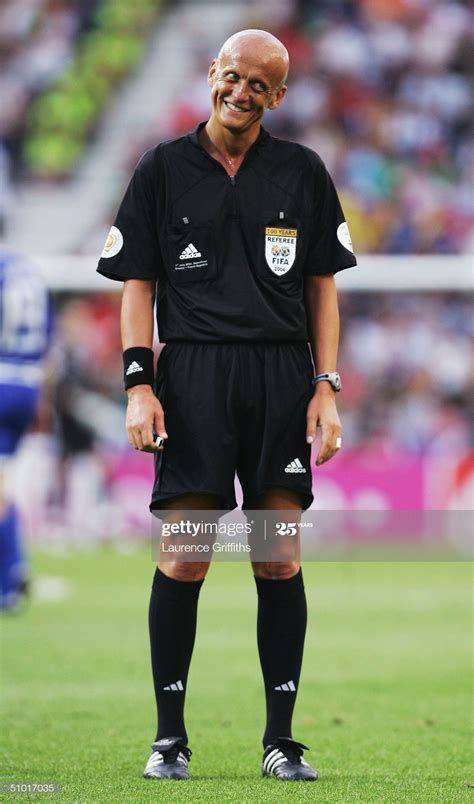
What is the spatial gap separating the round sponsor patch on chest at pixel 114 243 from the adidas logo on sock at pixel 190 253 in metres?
0.18

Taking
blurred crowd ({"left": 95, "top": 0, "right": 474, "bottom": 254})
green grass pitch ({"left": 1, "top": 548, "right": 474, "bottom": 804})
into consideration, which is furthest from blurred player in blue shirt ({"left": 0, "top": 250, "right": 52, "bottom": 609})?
blurred crowd ({"left": 95, "top": 0, "right": 474, "bottom": 254})

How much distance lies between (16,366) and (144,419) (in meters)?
5.28

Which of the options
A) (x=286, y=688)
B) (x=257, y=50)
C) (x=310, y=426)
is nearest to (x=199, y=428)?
(x=310, y=426)

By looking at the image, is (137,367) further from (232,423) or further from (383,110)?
(383,110)

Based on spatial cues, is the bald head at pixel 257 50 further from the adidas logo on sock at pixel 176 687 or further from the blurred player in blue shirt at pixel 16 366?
the blurred player in blue shirt at pixel 16 366

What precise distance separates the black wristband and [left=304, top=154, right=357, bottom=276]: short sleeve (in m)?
0.54

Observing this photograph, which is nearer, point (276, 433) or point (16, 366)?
point (276, 433)

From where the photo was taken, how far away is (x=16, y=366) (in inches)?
365

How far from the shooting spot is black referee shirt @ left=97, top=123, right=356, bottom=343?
13.7ft

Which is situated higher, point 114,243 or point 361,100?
point 361,100

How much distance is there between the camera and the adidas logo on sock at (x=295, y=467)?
164 inches

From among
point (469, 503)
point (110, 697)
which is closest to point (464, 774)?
point (110, 697)

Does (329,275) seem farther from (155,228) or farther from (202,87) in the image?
(202,87)

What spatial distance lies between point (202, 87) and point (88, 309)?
3750mm
